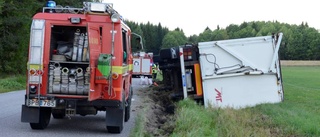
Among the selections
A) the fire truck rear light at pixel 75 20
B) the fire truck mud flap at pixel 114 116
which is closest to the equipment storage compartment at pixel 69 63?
the fire truck rear light at pixel 75 20

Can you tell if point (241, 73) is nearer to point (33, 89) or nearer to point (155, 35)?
point (33, 89)

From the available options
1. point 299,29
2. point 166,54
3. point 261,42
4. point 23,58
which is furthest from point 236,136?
point 299,29

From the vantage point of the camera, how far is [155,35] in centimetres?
13225

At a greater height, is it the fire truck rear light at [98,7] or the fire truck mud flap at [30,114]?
the fire truck rear light at [98,7]

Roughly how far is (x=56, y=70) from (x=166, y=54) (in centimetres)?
717

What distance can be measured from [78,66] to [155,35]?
123280 millimetres

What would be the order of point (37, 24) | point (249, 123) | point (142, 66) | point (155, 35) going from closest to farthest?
1. point (37, 24)
2. point (249, 123)
3. point (142, 66)
4. point (155, 35)

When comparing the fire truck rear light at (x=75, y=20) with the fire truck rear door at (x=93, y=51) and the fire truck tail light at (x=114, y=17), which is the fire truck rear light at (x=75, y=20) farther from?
the fire truck tail light at (x=114, y=17)

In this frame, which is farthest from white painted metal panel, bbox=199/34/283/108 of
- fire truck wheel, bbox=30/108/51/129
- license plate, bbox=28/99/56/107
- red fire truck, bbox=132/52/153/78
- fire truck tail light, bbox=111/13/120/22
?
red fire truck, bbox=132/52/153/78

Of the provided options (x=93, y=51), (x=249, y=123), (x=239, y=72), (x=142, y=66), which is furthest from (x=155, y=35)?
(x=93, y=51)

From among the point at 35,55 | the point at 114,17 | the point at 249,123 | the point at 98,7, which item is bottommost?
the point at 249,123

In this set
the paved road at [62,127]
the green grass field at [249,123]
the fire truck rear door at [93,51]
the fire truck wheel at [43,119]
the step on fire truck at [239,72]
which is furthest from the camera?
the step on fire truck at [239,72]

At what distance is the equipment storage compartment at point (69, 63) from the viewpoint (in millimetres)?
9117

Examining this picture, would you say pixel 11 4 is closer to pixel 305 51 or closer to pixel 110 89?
pixel 110 89
